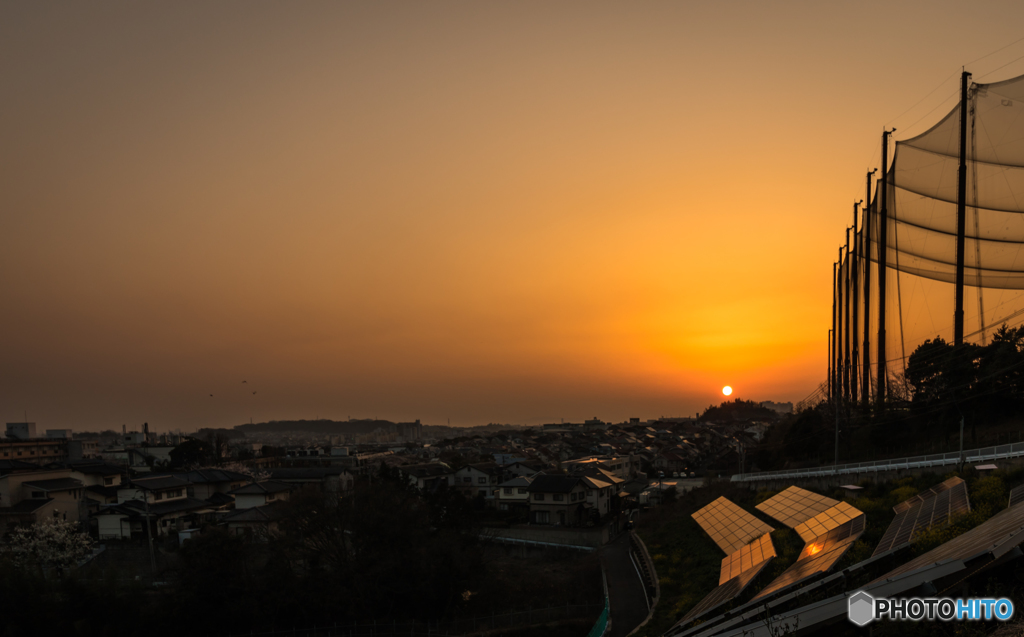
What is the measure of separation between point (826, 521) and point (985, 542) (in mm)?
8891

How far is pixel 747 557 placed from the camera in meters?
15.7

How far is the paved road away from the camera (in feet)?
58.7

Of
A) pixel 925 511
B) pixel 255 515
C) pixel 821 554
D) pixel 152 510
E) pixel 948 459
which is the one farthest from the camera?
pixel 152 510

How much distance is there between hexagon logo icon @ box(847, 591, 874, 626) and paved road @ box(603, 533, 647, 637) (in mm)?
10532

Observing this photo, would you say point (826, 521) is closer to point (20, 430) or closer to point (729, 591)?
point (729, 591)

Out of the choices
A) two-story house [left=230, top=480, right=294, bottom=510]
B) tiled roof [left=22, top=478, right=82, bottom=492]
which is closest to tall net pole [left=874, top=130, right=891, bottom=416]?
two-story house [left=230, top=480, right=294, bottom=510]

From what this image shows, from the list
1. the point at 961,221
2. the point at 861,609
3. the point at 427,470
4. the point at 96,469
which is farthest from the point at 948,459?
the point at 96,469

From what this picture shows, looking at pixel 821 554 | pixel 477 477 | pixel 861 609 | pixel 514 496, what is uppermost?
pixel 861 609

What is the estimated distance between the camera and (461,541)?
29.8m

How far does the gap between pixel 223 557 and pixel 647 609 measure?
53.9 feet

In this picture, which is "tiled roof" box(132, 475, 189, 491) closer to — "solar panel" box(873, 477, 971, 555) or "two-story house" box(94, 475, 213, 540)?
"two-story house" box(94, 475, 213, 540)

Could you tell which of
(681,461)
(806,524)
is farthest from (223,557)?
(681,461)

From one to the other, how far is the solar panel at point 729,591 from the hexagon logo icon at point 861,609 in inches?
196

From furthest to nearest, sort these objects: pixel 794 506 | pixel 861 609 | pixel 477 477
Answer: pixel 477 477 → pixel 794 506 → pixel 861 609
